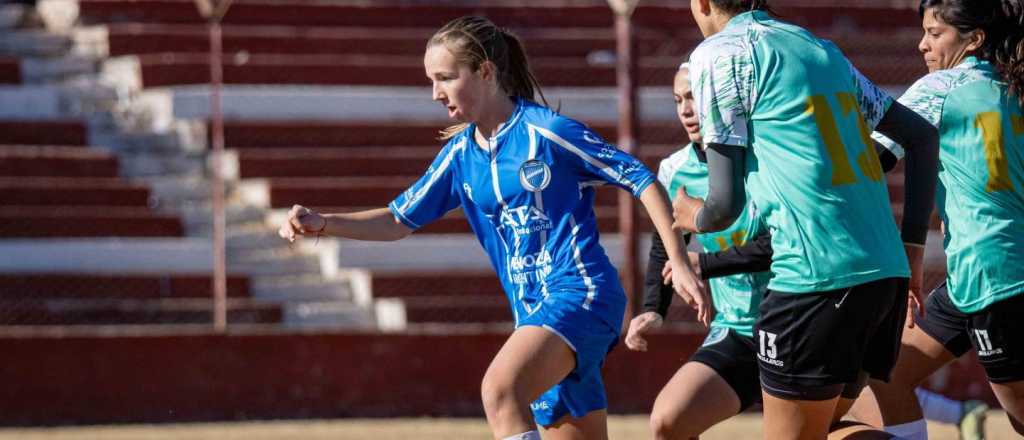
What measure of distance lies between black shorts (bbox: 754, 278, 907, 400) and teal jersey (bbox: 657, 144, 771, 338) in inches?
40.9

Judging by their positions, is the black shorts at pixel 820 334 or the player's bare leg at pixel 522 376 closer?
the black shorts at pixel 820 334

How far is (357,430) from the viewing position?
9.11m

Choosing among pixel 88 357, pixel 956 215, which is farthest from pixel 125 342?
pixel 956 215

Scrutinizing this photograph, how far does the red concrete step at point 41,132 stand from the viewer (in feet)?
42.9

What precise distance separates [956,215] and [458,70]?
1.63 m

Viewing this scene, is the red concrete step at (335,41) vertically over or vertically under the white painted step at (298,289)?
over

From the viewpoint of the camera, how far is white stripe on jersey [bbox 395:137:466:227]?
191 inches

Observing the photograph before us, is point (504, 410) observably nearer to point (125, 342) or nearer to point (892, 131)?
point (892, 131)

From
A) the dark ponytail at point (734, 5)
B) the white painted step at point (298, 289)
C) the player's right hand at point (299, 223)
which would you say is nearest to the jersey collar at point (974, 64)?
the dark ponytail at point (734, 5)

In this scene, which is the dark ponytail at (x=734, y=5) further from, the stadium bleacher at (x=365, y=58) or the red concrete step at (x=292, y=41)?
the red concrete step at (x=292, y=41)

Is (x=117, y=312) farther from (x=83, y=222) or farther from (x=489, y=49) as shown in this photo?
(x=489, y=49)

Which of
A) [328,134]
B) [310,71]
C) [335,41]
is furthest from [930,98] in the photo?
[335,41]

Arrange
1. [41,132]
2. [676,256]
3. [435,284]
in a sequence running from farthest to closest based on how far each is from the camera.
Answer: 1. [41,132]
2. [435,284]
3. [676,256]

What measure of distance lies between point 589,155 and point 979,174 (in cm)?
121
